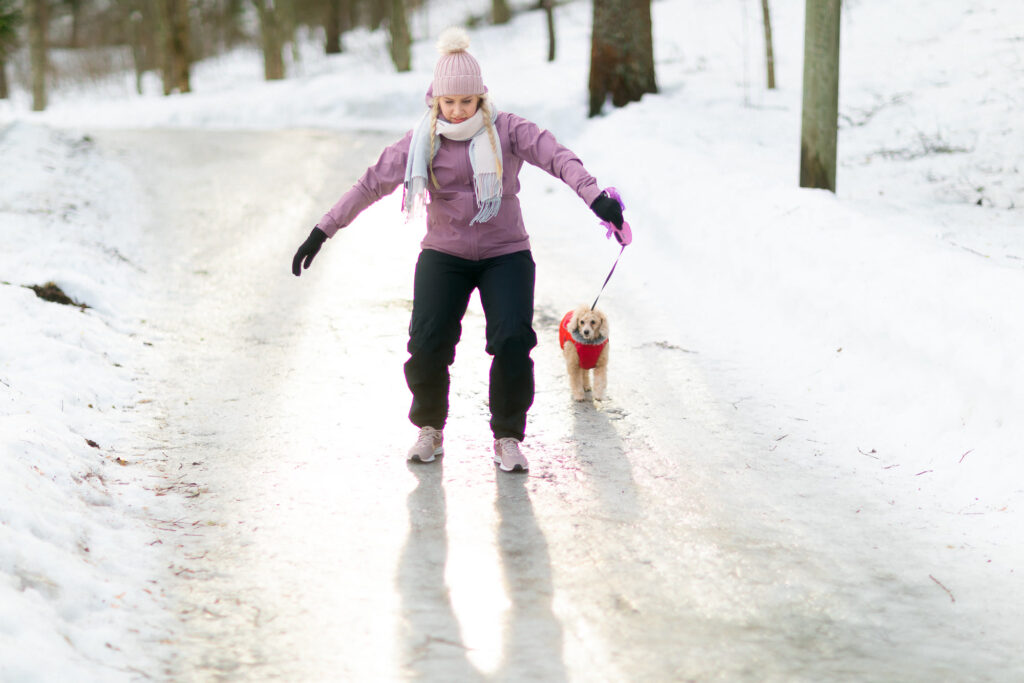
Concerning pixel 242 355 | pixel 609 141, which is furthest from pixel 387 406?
pixel 609 141

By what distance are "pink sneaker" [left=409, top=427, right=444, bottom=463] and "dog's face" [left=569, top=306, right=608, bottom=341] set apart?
1.10 metres

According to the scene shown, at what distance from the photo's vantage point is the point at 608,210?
432 cm

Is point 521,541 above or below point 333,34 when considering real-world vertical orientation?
below

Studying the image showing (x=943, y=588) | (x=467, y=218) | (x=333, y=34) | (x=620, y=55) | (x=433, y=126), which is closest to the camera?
(x=943, y=588)

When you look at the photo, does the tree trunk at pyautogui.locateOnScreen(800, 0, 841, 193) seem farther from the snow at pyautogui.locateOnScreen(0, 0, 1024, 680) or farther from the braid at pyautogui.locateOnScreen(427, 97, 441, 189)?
the braid at pyautogui.locateOnScreen(427, 97, 441, 189)

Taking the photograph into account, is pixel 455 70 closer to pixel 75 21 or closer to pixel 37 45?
pixel 37 45

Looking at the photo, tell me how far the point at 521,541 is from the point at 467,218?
1.61m

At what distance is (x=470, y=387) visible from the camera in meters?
5.84

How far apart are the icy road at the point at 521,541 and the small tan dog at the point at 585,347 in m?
0.16

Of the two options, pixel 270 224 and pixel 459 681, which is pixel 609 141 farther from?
pixel 459 681

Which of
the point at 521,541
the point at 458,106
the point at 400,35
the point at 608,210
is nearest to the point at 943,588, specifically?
the point at 521,541

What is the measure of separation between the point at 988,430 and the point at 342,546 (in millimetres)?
3193

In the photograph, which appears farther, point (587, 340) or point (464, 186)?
point (587, 340)

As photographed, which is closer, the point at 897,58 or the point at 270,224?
the point at 270,224
